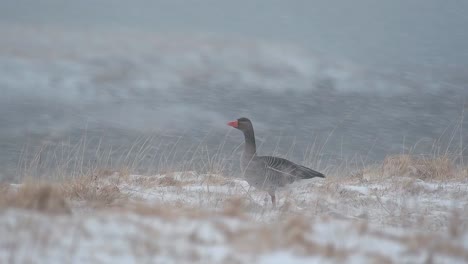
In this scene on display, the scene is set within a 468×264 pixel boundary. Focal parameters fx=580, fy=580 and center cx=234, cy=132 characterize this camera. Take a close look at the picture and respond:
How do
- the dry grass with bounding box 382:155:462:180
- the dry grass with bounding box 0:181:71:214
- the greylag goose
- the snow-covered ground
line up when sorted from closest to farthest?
1. the snow-covered ground
2. the dry grass with bounding box 0:181:71:214
3. the greylag goose
4. the dry grass with bounding box 382:155:462:180

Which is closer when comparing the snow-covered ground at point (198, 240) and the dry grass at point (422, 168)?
the snow-covered ground at point (198, 240)

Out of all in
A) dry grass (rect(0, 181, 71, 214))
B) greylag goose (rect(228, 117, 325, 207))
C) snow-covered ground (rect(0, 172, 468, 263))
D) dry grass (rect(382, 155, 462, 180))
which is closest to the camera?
snow-covered ground (rect(0, 172, 468, 263))

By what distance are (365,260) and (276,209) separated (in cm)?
397

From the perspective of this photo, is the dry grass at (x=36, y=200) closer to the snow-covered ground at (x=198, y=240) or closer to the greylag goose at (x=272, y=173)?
the snow-covered ground at (x=198, y=240)

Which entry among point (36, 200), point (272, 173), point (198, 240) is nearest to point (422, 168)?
point (272, 173)

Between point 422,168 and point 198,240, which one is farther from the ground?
point 198,240

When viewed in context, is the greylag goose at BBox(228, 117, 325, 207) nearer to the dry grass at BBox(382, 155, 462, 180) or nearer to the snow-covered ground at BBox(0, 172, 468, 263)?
the dry grass at BBox(382, 155, 462, 180)

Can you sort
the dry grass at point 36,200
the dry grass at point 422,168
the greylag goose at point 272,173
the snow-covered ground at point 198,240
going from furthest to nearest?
the dry grass at point 422,168, the greylag goose at point 272,173, the dry grass at point 36,200, the snow-covered ground at point 198,240

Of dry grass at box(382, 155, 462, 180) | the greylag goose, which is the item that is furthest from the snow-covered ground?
dry grass at box(382, 155, 462, 180)

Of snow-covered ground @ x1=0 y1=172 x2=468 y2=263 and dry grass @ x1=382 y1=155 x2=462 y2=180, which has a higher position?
snow-covered ground @ x1=0 y1=172 x2=468 y2=263

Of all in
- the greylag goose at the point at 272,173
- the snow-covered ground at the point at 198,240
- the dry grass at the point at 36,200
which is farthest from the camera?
the greylag goose at the point at 272,173

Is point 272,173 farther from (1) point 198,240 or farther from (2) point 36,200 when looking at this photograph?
(1) point 198,240

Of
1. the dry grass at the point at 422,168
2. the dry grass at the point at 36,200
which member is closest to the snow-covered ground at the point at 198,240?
the dry grass at the point at 36,200

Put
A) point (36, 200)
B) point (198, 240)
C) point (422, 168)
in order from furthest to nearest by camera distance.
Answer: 1. point (422, 168)
2. point (36, 200)
3. point (198, 240)
